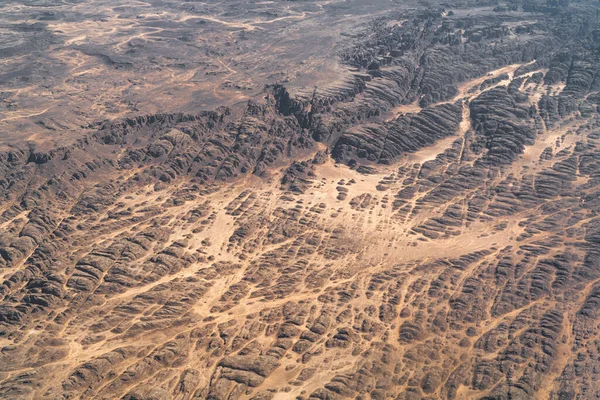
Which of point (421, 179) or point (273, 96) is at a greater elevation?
point (273, 96)

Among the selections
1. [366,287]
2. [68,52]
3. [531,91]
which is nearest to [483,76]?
[531,91]

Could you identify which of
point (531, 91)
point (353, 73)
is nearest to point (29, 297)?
point (353, 73)

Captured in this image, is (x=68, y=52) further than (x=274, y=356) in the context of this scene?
Yes

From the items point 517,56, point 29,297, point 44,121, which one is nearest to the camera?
point 29,297

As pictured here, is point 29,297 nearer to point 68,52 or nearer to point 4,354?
point 4,354

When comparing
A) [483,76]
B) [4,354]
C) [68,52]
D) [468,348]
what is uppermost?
[68,52]

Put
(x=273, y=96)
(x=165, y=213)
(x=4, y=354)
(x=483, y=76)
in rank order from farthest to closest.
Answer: (x=483, y=76), (x=273, y=96), (x=165, y=213), (x=4, y=354)
